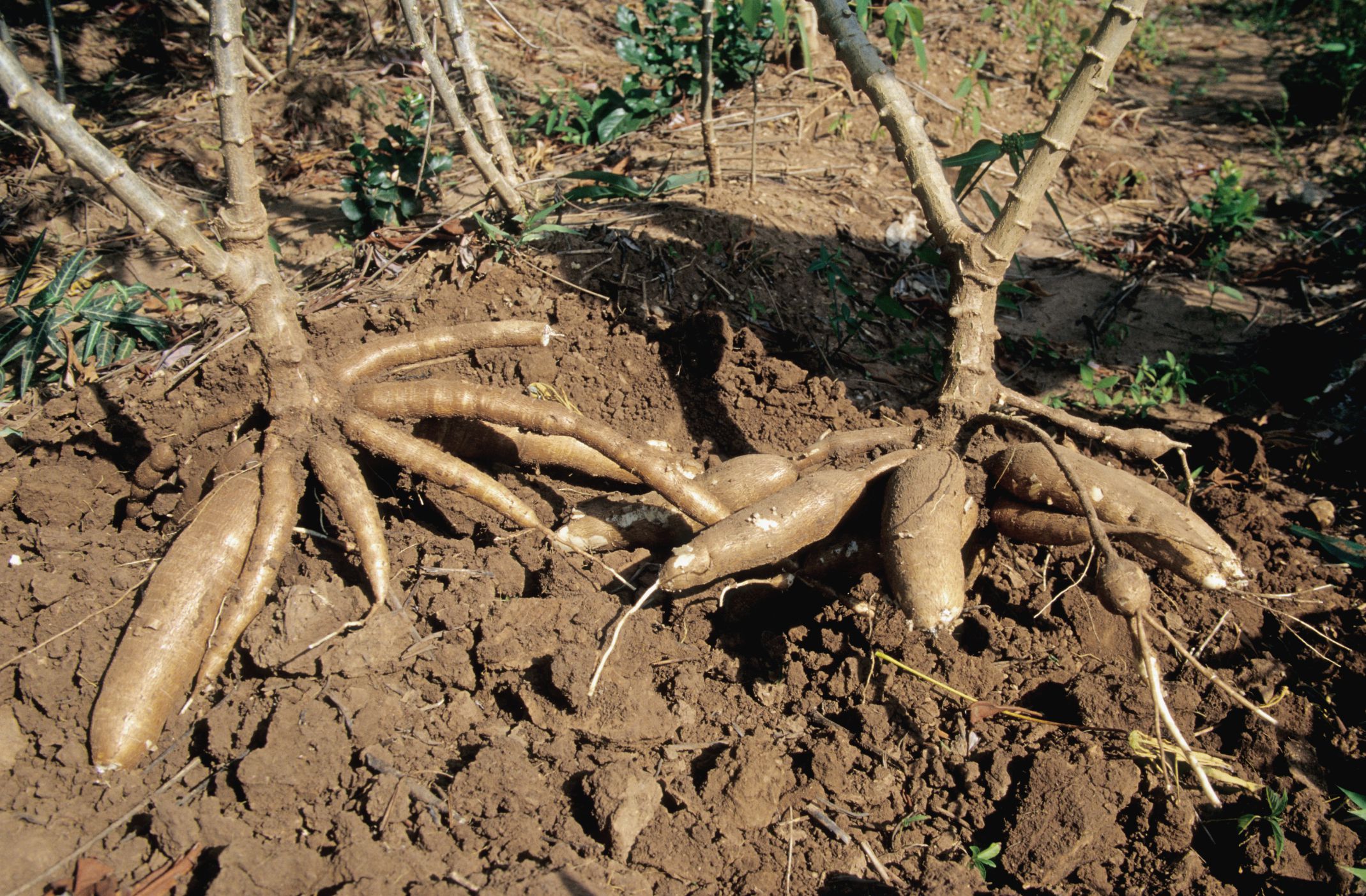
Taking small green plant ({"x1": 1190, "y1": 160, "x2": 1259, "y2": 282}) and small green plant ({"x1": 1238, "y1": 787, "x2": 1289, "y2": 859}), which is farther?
small green plant ({"x1": 1190, "y1": 160, "x2": 1259, "y2": 282})

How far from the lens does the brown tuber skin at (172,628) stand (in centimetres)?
182

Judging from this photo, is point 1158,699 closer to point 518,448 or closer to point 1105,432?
point 1105,432

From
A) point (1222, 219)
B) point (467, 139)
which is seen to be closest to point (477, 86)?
point (467, 139)

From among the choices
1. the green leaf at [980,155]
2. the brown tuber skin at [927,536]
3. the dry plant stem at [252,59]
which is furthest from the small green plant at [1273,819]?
the dry plant stem at [252,59]

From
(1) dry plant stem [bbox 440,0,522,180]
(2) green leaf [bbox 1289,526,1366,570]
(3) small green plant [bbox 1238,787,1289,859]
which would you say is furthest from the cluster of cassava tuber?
(1) dry plant stem [bbox 440,0,522,180]

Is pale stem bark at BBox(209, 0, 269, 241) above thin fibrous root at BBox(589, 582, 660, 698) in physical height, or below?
above

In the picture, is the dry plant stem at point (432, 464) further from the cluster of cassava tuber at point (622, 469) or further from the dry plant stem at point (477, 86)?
the dry plant stem at point (477, 86)

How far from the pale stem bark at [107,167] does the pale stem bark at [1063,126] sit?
81.4 inches

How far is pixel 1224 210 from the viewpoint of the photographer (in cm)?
376

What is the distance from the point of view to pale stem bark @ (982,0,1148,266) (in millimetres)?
1890

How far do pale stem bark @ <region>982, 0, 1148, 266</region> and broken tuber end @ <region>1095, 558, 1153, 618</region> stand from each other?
916 millimetres

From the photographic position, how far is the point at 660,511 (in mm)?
2412

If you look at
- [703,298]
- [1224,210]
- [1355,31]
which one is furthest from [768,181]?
[1355,31]

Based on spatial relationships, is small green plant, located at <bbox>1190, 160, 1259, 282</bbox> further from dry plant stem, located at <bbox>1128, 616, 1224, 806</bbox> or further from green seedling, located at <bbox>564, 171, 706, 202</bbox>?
dry plant stem, located at <bbox>1128, 616, 1224, 806</bbox>
